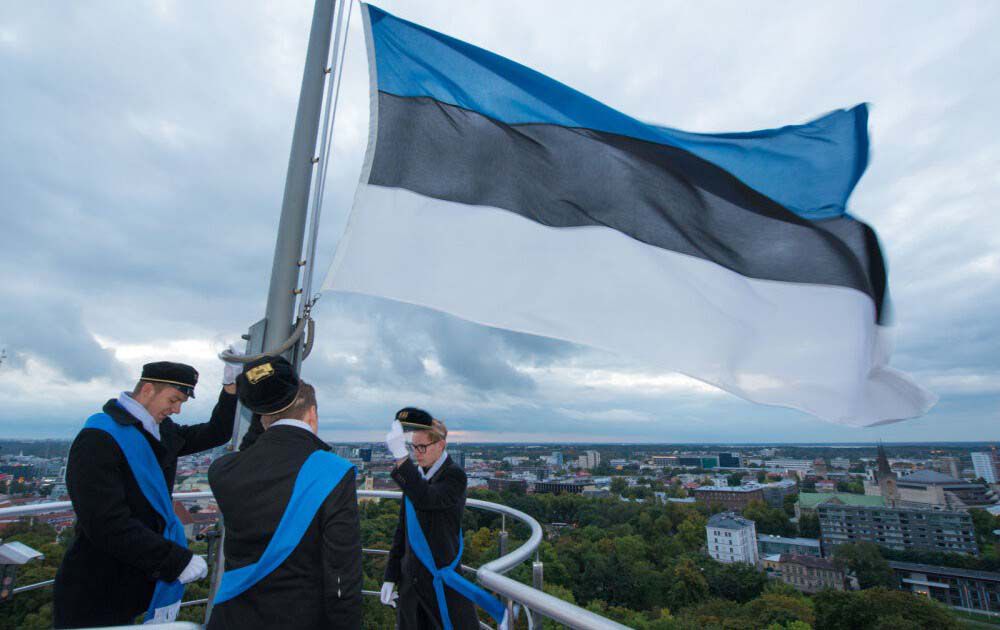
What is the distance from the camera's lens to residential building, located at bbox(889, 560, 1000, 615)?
6294 cm

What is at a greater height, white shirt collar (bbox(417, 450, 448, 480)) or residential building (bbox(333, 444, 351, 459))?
residential building (bbox(333, 444, 351, 459))

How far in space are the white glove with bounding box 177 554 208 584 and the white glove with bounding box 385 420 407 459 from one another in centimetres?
102

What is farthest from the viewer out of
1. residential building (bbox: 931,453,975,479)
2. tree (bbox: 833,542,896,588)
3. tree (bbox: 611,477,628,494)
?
residential building (bbox: 931,453,975,479)

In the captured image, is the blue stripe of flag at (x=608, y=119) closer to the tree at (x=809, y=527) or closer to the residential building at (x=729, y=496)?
the tree at (x=809, y=527)

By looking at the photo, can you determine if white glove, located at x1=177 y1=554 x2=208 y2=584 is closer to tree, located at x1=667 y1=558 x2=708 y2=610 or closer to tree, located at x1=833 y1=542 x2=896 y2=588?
tree, located at x1=667 y1=558 x2=708 y2=610

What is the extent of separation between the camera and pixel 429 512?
3.27 m

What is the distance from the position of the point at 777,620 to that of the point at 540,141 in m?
53.7

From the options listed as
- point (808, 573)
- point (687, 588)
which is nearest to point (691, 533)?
point (808, 573)

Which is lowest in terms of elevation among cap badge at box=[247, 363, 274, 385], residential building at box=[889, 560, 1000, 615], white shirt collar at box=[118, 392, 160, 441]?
residential building at box=[889, 560, 1000, 615]

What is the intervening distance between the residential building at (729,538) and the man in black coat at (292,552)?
82.1 meters

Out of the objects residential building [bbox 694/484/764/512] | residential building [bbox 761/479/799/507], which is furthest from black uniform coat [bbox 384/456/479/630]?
residential building [bbox 761/479/799/507]

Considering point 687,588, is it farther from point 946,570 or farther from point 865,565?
point 946,570

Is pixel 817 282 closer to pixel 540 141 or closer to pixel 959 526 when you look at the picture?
pixel 540 141

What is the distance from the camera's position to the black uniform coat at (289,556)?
1.95 meters
